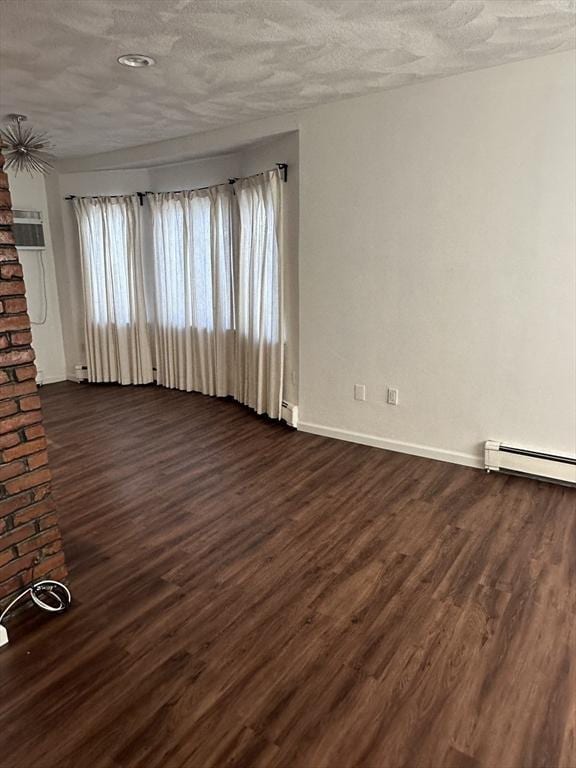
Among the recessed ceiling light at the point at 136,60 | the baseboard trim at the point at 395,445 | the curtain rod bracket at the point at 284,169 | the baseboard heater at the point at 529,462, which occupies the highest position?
the recessed ceiling light at the point at 136,60

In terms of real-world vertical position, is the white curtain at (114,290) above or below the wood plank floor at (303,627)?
above

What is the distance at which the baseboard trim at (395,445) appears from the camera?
3.66m

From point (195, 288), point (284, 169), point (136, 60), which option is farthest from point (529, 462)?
point (195, 288)

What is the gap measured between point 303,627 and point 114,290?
16.0 ft

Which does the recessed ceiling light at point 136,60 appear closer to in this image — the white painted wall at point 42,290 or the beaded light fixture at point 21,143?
the beaded light fixture at point 21,143

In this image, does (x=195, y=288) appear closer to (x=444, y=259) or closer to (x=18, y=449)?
(x=444, y=259)

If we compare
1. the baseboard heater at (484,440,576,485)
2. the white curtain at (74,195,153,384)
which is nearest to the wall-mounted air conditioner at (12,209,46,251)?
the white curtain at (74,195,153,384)

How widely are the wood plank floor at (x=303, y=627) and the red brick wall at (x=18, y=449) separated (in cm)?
23

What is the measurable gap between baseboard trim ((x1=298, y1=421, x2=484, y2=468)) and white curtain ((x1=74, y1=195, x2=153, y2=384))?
262 cm

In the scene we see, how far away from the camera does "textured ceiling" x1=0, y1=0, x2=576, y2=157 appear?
2.34 metres

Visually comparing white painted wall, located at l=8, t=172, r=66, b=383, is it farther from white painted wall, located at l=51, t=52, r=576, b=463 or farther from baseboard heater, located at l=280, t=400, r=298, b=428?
baseboard heater, located at l=280, t=400, r=298, b=428

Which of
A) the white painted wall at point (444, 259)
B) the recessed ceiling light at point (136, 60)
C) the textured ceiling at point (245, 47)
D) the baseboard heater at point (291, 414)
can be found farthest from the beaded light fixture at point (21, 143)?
the baseboard heater at point (291, 414)

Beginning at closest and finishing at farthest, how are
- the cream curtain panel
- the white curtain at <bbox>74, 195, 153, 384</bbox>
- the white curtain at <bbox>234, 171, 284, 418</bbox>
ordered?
the white curtain at <bbox>234, 171, 284, 418</bbox>
the cream curtain panel
the white curtain at <bbox>74, 195, 153, 384</bbox>

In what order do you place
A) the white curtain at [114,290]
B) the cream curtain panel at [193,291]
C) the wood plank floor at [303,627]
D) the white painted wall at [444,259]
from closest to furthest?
the wood plank floor at [303,627] → the white painted wall at [444,259] → the cream curtain panel at [193,291] → the white curtain at [114,290]
